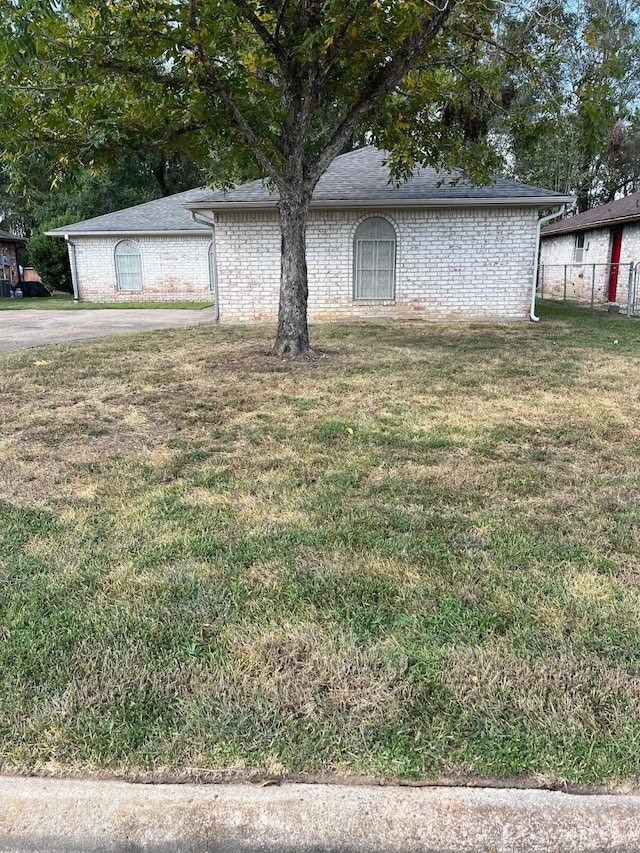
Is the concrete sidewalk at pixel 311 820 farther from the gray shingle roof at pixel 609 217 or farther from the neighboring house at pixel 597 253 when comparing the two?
the gray shingle roof at pixel 609 217

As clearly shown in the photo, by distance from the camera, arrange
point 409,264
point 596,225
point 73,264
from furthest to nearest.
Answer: point 73,264, point 596,225, point 409,264

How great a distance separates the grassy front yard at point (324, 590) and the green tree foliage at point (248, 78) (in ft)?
13.9

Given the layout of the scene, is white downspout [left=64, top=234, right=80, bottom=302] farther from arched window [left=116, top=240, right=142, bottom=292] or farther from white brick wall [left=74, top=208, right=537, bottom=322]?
white brick wall [left=74, top=208, right=537, bottom=322]

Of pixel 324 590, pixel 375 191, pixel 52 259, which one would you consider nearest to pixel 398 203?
pixel 375 191

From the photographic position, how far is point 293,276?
942 cm

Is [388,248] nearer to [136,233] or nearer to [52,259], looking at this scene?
[136,233]

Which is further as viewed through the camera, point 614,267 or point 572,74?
point 614,267

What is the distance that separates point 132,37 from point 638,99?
29303mm

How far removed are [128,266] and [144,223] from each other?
1789 mm

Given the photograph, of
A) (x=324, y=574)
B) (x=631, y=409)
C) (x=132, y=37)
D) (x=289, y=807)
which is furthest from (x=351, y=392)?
(x=289, y=807)

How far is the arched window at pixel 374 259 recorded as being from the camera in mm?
15156

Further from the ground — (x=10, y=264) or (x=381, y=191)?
(x=381, y=191)

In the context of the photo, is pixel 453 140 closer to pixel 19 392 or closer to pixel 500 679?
pixel 19 392

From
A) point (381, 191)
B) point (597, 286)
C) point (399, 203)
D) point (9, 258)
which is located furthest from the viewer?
point (9, 258)
